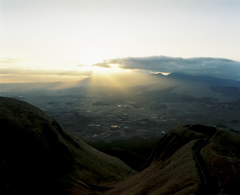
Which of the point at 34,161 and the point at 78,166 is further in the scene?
the point at 78,166

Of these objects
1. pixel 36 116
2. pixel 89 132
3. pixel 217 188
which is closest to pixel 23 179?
pixel 36 116

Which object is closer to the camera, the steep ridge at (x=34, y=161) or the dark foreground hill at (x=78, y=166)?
the dark foreground hill at (x=78, y=166)

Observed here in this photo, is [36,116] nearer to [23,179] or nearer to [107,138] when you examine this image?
[23,179]

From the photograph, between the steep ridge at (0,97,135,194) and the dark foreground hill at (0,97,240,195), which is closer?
the dark foreground hill at (0,97,240,195)

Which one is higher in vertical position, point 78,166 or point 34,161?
point 34,161
